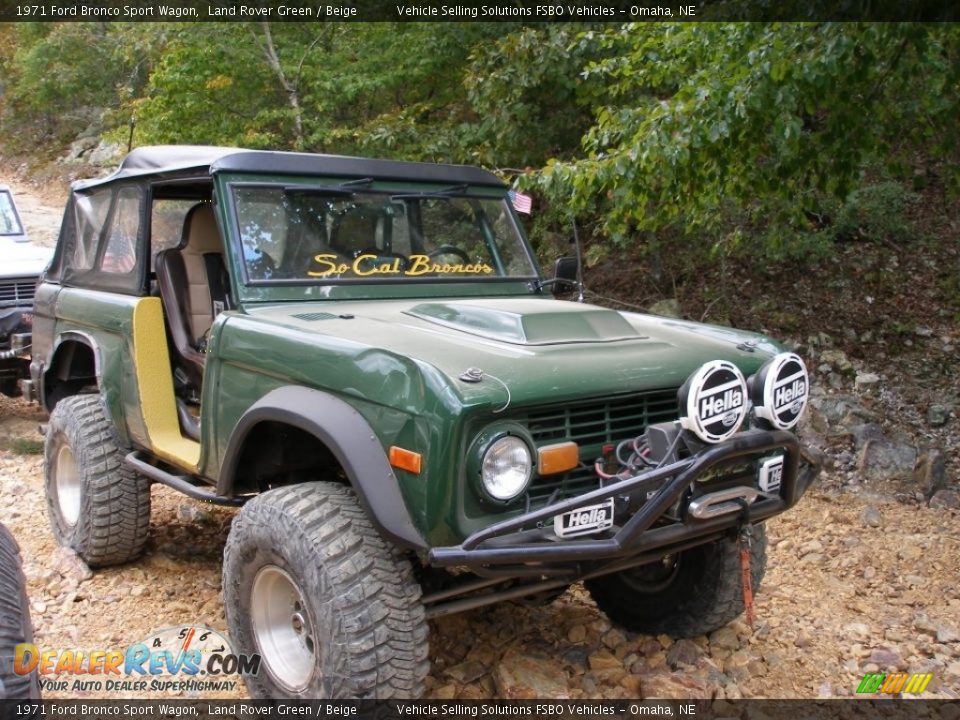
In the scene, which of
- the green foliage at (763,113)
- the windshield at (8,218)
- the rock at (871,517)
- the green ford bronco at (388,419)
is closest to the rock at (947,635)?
the green ford bronco at (388,419)

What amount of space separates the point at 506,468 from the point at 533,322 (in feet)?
2.26

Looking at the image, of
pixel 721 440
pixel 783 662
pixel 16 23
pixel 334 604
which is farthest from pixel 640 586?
pixel 16 23

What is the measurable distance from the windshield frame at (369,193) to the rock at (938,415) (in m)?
4.74

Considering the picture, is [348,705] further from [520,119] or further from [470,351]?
[520,119]

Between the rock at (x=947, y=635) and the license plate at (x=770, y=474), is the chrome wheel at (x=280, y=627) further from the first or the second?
the rock at (x=947, y=635)

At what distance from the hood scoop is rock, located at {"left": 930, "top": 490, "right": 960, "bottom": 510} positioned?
3.46 metres

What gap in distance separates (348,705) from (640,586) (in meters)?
1.62

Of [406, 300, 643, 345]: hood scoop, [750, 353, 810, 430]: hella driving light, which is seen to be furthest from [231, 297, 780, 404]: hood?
[750, 353, 810, 430]: hella driving light

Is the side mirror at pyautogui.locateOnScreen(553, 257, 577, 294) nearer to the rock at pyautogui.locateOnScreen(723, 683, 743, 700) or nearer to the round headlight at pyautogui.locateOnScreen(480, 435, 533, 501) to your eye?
the round headlight at pyautogui.locateOnScreen(480, 435, 533, 501)

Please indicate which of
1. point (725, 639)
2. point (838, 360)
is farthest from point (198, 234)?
point (838, 360)

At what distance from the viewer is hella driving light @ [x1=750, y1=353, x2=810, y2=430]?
2828 millimetres

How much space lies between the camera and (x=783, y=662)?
142 inches

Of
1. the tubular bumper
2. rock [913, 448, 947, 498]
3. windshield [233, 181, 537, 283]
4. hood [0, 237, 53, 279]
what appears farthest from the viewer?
hood [0, 237, 53, 279]

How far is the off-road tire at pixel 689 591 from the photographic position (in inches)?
141
